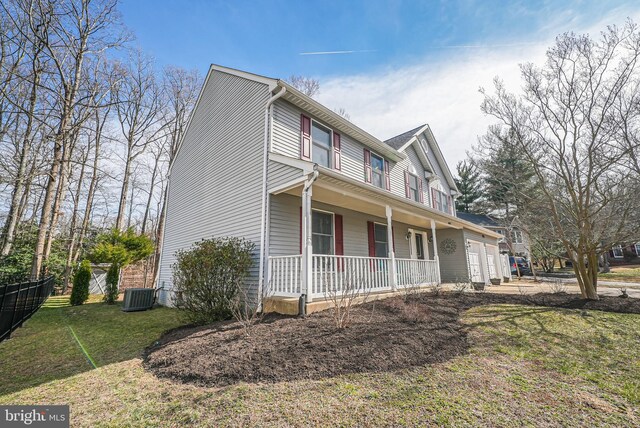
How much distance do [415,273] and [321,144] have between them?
5217 millimetres

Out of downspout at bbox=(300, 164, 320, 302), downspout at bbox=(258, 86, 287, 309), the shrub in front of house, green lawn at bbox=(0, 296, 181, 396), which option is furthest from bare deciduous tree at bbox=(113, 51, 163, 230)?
downspout at bbox=(300, 164, 320, 302)

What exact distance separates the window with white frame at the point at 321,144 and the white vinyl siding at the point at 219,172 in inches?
71.6

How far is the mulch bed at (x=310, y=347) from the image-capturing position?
3.38m

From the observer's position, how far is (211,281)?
6297mm

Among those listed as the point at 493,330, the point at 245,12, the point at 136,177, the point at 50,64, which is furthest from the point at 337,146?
the point at 136,177

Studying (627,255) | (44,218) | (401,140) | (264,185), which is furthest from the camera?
(627,255)

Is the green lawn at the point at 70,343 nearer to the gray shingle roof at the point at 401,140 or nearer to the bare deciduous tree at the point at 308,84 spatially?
the gray shingle roof at the point at 401,140

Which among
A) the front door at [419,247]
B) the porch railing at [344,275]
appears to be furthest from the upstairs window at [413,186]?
the porch railing at [344,275]

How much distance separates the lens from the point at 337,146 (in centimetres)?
966

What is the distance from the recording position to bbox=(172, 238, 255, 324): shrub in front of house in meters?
6.25

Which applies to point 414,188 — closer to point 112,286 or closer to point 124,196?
point 112,286

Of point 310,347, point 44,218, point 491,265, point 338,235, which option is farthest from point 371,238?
point 44,218

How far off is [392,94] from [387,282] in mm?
6447

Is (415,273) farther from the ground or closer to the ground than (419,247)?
closer to the ground
